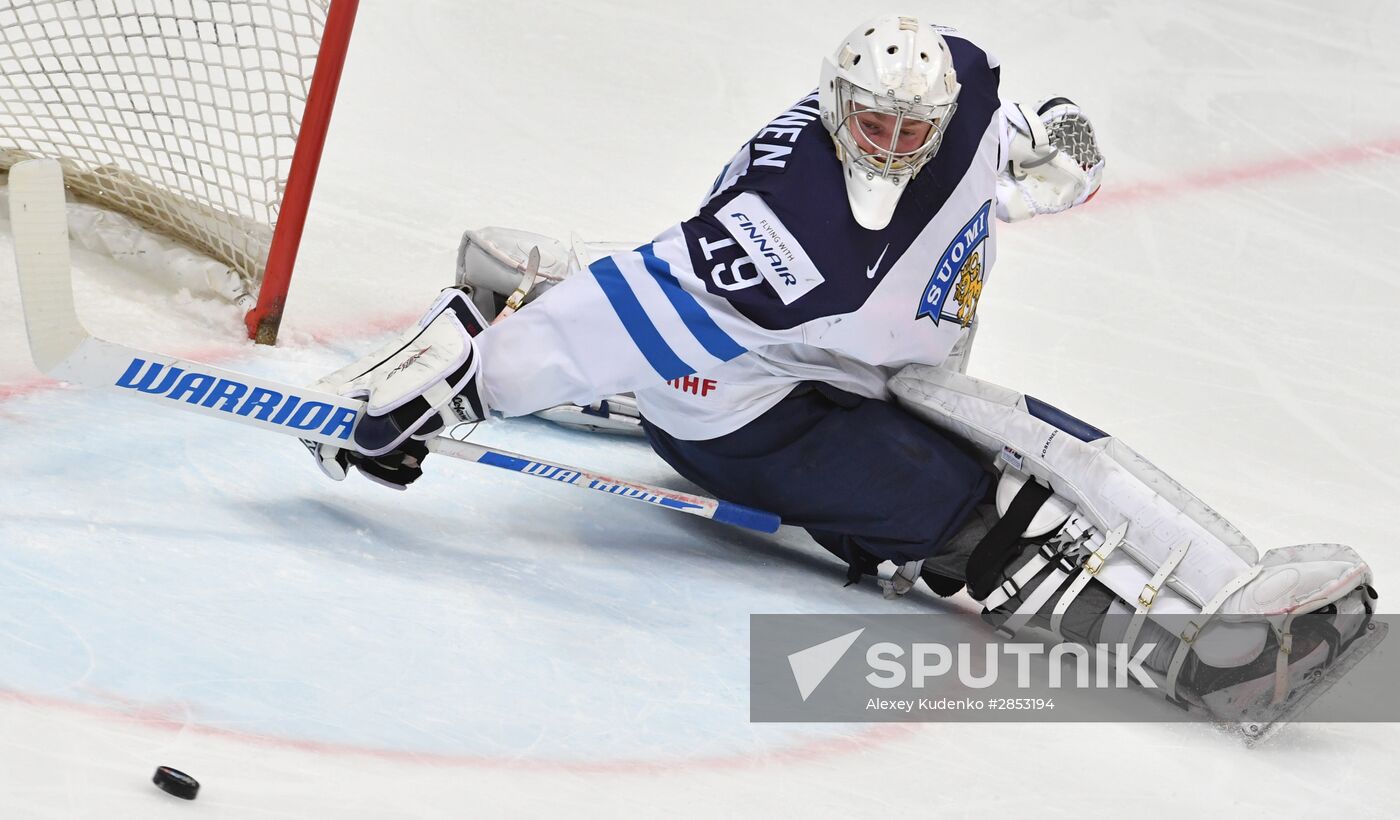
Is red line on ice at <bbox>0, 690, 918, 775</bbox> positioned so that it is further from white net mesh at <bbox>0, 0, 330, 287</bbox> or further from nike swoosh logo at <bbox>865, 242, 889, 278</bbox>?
white net mesh at <bbox>0, 0, 330, 287</bbox>

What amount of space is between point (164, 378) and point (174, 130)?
Answer: 3.67 ft

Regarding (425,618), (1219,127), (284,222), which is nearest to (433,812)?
(425,618)

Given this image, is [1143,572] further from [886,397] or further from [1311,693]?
[886,397]

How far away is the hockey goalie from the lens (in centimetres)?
223

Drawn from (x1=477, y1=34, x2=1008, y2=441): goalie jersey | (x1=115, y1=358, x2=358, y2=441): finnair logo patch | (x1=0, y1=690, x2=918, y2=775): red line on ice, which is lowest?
(x1=0, y1=690, x2=918, y2=775): red line on ice

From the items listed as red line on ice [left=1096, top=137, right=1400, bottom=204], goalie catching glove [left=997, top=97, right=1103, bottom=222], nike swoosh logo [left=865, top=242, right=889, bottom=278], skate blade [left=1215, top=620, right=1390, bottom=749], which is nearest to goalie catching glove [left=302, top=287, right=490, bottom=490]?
nike swoosh logo [left=865, top=242, right=889, bottom=278]

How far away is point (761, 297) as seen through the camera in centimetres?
223

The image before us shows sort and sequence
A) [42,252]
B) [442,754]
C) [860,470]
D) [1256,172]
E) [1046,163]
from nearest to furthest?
[442,754]
[42,252]
[860,470]
[1046,163]
[1256,172]

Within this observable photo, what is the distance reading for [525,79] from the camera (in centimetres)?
437

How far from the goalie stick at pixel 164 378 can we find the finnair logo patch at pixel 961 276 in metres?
0.47

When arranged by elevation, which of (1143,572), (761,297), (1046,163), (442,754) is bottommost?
(442,754)

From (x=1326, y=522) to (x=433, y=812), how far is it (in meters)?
2.12

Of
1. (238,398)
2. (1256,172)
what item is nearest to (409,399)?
(238,398)

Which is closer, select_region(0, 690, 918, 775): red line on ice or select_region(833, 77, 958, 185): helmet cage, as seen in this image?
select_region(0, 690, 918, 775): red line on ice
